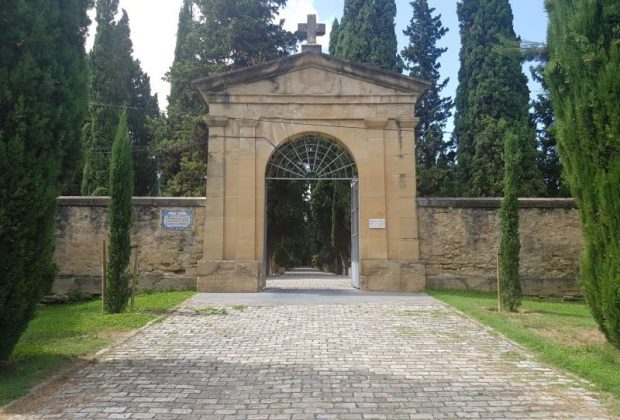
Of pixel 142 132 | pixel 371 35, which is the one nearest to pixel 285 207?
pixel 142 132

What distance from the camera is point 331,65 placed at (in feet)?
44.7

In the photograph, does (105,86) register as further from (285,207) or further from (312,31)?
(312,31)

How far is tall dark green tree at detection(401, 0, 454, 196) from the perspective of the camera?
888 inches

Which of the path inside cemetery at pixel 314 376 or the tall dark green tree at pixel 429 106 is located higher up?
Result: the tall dark green tree at pixel 429 106

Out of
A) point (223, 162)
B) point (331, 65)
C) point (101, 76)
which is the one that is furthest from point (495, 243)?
point (101, 76)

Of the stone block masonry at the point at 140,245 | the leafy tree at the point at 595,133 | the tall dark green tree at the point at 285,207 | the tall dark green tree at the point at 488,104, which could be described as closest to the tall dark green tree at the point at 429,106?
the tall dark green tree at the point at 488,104

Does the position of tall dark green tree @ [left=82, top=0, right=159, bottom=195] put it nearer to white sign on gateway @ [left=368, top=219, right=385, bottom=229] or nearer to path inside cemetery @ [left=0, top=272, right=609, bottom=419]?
white sign on gateway @ [left=368, top=219, right=385, bottom=229]

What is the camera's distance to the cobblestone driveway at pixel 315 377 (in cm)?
456

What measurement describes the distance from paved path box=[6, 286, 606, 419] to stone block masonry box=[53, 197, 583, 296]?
4.81 meters

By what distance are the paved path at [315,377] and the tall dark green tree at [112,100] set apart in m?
15.6

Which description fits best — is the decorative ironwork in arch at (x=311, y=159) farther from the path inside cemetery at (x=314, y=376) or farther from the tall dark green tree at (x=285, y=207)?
the tall dark green tree at (x=285, y=207)

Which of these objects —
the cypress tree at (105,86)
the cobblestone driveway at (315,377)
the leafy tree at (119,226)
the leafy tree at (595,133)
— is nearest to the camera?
the cobblestone driveway at (315,377)

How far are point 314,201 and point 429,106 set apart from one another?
24.0ft

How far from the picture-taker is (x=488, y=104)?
71.3 ft
